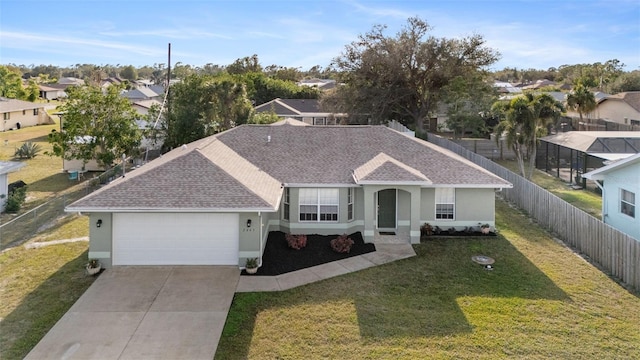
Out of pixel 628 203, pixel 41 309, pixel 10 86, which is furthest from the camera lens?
pixel 10 86

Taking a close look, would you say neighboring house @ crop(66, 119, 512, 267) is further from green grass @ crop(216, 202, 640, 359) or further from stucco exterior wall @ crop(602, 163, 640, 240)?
stucco exterior wall @ crop(602, 163, 640, 240)

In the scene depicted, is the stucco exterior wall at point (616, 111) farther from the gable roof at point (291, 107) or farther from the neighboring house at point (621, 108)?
the gable roof at point (291, 107)

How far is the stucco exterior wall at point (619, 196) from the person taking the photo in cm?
1675

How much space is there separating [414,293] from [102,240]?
34.8 ft

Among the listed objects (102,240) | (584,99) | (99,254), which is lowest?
(99,254)

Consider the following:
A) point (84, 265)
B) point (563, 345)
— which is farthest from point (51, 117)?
point (563, 345)

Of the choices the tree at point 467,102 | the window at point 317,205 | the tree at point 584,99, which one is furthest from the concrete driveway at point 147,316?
the tree at point 584,99

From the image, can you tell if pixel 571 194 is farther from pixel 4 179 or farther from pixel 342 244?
pixel 4 179

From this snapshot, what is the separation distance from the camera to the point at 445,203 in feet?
63.2

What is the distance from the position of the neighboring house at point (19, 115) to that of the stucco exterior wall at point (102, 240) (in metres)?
50.0

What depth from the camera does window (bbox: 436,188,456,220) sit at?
1916 cm

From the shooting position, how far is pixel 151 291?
530 inches

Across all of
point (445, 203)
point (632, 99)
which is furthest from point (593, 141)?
point (632, 99)

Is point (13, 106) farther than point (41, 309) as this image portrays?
Yes
